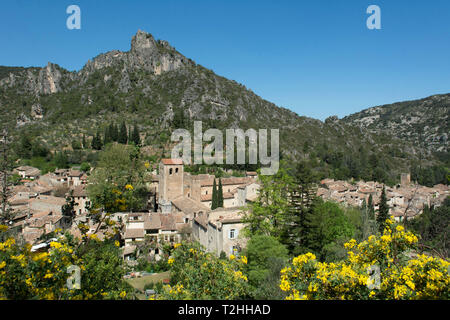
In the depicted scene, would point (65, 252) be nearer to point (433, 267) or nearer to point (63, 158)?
point (433, 267)

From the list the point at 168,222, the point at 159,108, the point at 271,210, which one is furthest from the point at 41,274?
the point at 159,108

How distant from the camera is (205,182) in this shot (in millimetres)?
44688

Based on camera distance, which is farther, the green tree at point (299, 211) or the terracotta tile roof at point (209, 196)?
the terracotta tile roof at point (209, 196)

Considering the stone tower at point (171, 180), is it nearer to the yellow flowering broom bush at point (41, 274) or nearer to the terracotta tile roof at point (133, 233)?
the terracotta tile roof at point (133, 233)

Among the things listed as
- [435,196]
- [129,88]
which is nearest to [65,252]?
[435,196]

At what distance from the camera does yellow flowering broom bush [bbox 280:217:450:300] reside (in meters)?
4.41

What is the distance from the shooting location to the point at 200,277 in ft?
18.8

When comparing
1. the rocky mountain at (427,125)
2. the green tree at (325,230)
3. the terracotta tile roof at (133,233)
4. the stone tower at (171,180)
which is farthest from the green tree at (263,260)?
the rocky mountain at (427,125)

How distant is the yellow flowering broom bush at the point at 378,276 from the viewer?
4410mm

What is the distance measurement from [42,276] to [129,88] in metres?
119

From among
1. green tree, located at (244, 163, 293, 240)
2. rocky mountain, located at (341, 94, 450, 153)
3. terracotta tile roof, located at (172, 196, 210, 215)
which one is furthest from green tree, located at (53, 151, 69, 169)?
rocky mountain, located at (341, 94, 450, 153)

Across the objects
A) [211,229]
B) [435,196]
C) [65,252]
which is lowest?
[435,196]

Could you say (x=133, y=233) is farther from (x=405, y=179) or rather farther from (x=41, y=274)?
(x=405, y=179)

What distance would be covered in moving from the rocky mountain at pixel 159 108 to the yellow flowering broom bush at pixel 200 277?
233 feet
